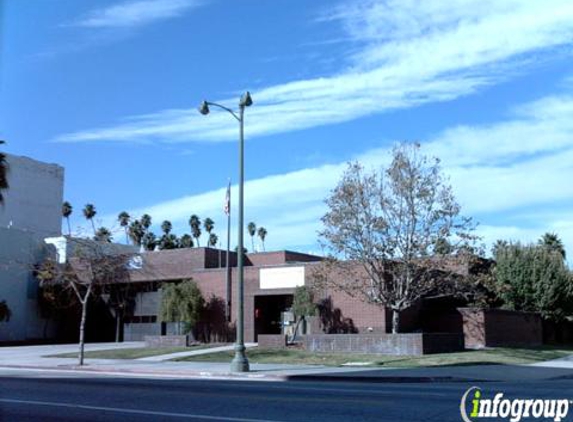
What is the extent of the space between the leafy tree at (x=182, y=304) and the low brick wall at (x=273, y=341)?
7.73 m

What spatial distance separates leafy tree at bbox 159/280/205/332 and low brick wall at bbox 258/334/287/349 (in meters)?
7.73

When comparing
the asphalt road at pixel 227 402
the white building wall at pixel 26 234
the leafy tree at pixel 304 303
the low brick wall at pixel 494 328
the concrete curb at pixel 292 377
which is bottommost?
the concrete curb at pixel 292 377

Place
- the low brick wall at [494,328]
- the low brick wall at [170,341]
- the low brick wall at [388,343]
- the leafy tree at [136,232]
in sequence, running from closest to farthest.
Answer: the low brick wall at [388,343] → the low brick wall at [494,328] → the low brick wall at [170,341] → the leafy tree at [136,232]

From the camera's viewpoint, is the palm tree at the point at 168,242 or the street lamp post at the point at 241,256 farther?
the palm tree at the point at 168,242

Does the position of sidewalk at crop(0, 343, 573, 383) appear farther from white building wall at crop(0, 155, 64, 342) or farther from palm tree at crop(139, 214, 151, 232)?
palm tree at crop(139, 214, 151, 232)

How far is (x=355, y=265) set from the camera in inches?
1432

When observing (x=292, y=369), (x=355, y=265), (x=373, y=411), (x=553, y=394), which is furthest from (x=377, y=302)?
(x=373, y=411)

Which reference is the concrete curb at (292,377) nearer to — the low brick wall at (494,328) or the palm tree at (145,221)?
the low brick wall at (494,328)

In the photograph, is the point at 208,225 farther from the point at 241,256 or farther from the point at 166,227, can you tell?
the point at 241,256

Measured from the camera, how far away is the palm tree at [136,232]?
99.0 m

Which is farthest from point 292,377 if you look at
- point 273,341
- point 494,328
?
point 494,328

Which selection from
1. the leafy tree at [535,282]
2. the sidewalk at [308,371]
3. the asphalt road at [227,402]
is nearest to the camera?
the asphalt road at [227,402]

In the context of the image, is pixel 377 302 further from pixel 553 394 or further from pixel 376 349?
pixel 553 394

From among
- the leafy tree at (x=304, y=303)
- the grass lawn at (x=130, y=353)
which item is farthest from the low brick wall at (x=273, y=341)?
the grass lawn at (x=130, y=353)
